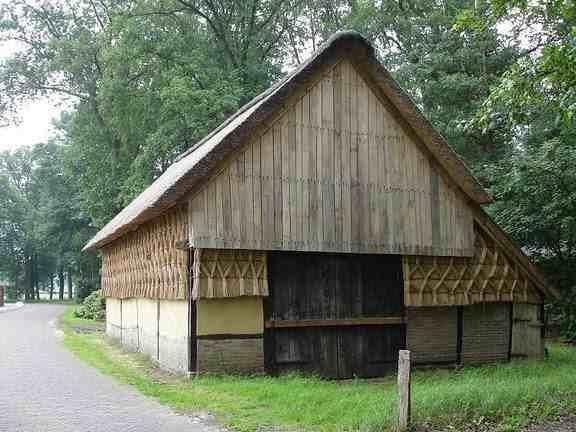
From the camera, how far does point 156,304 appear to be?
15680 mm

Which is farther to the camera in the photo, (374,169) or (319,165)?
(374,169)

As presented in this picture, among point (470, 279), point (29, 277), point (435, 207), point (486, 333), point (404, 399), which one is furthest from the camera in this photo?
point (29, 277)

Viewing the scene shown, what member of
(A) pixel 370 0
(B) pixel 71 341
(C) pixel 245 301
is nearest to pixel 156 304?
(C) pixel 245 301

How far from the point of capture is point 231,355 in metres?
12.6

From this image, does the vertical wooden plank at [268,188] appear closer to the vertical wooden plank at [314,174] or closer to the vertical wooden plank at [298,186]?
the vertical wooden plank at [298,186]

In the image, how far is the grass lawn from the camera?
28.8 ft

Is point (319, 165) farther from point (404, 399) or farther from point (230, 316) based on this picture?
point (404, 399)

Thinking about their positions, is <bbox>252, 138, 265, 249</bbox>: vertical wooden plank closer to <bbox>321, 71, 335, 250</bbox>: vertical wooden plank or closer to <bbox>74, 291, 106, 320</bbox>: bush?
<bbox>321, 71, 335, 250</bbox>: vertical wooden plank

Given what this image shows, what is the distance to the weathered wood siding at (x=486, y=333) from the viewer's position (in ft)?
50.5

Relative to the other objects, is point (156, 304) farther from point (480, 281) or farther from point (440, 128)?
point (440, 128)

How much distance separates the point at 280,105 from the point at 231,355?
4789mm

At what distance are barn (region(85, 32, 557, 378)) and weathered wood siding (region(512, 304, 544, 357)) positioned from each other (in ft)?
0.11

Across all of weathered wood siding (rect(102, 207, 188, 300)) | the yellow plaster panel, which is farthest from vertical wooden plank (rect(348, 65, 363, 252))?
weathered wood siding (rect(102, 207, 188, 300))

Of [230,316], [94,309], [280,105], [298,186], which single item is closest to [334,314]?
[230,316]
